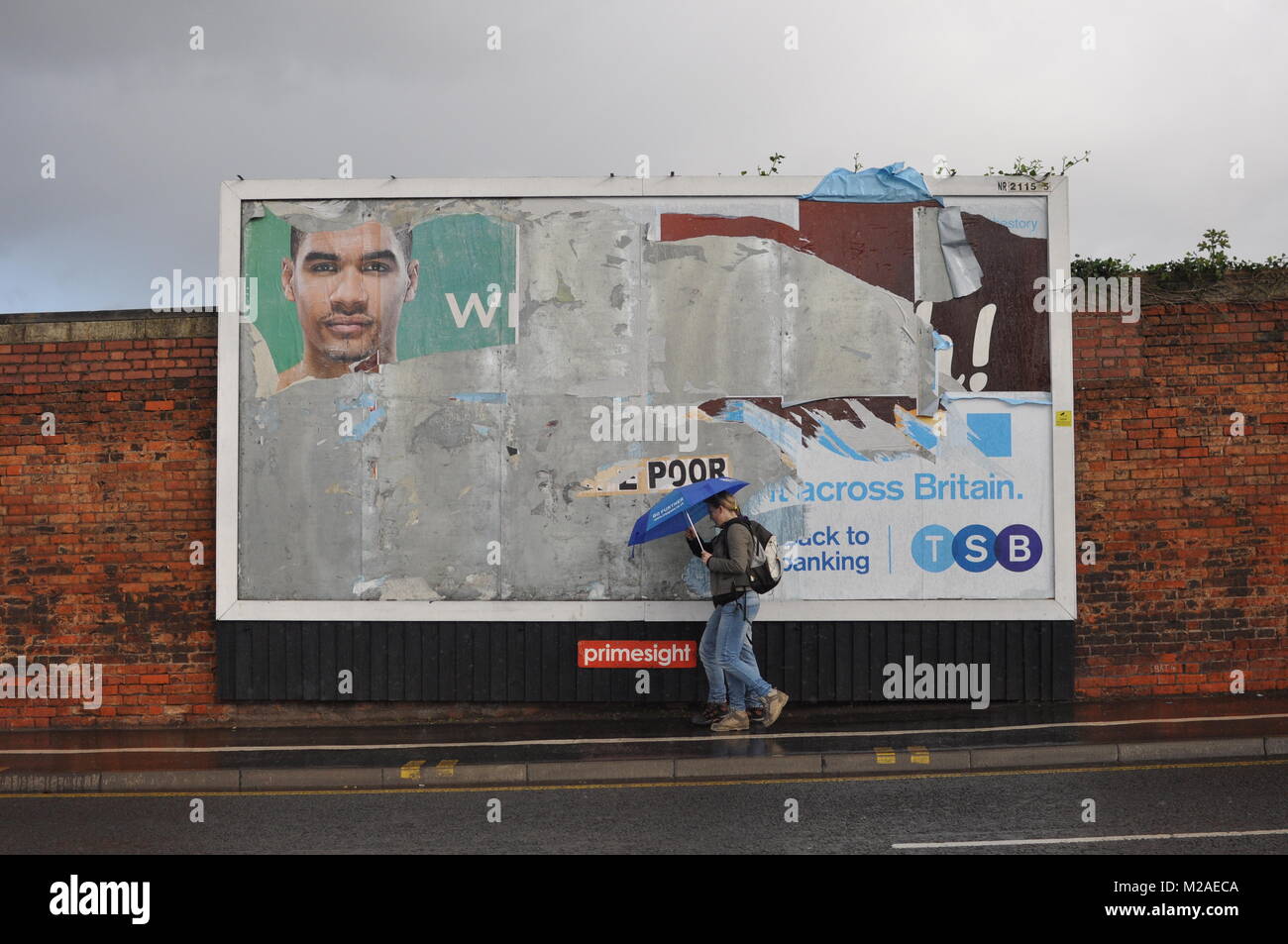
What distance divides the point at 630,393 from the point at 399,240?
261cm

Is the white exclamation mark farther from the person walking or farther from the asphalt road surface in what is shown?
the asphalt road surface

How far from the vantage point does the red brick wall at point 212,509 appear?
10867 mm

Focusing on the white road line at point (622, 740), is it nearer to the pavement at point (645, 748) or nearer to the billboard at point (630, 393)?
the pavement at point (645, 748)

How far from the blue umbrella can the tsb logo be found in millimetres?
2043

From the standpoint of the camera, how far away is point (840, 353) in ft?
35.6

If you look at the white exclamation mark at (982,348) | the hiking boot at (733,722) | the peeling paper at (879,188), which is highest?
the peeling paper at (879,188)

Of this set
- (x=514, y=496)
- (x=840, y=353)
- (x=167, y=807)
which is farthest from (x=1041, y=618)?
(x=167, y=807)

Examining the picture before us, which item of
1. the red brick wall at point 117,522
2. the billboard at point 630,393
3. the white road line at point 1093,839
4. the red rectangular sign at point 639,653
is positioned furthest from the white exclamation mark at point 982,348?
the red brick wall at point 117,522

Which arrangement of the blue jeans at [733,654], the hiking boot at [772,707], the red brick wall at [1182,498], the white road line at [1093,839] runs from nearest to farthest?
the white road line at [1093,839] → the blue jeans at [733,654] → the hiking boot at [772,707] → the red brick wall at [1182,498]

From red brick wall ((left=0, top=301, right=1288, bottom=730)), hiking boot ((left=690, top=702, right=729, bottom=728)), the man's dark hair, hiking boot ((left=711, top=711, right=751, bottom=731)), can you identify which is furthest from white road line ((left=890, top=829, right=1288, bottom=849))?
the man's dark hair

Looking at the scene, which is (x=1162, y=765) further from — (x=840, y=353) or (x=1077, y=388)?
(x=840, y=353)

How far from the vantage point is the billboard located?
10805 millimetres

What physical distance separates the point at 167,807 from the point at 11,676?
3870mm

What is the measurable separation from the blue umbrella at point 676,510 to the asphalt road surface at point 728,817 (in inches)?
85.6
